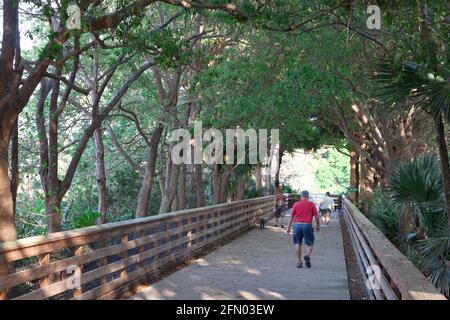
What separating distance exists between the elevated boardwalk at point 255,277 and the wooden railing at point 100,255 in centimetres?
44

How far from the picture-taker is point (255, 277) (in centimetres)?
1055

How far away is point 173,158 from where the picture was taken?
20.0 metres

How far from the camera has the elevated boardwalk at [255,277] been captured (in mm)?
8820

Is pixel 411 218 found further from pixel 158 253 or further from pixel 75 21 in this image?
pixel 75 21

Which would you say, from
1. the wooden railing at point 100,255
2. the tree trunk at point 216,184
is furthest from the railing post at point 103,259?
the tree trunk at point 216,184

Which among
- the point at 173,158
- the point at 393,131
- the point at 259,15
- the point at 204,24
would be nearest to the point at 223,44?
the point at 204,24

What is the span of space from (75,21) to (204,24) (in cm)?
1113

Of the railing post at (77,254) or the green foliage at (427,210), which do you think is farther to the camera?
the green foliage at (427,210)

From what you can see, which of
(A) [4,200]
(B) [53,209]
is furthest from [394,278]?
(B) [53,209]

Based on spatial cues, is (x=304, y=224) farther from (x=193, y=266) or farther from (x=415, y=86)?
(x=415, y=86)

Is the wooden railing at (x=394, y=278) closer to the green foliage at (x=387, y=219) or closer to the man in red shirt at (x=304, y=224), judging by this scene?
the man in red shirt at (x=304, y=224)

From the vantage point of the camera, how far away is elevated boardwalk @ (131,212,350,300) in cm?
882

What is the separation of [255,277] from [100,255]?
12.0 feet

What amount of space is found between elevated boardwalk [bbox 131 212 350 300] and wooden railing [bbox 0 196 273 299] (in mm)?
435
